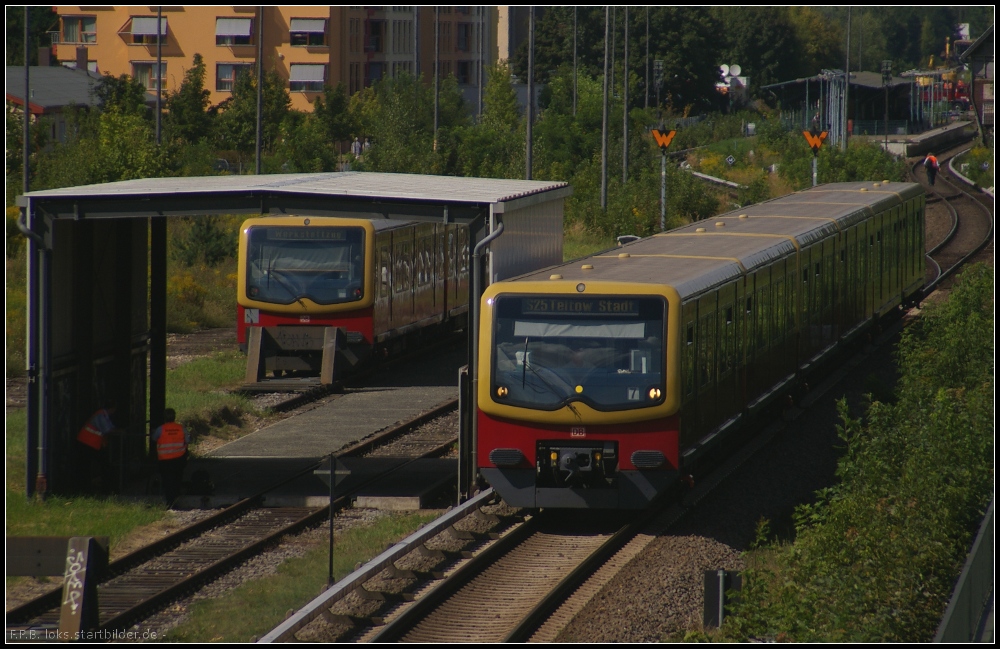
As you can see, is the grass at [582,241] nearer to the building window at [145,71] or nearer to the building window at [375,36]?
the building window at [145,71]

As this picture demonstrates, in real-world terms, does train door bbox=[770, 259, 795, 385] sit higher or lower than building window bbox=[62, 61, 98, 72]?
lower

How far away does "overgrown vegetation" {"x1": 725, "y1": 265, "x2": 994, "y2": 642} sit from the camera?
393 inches

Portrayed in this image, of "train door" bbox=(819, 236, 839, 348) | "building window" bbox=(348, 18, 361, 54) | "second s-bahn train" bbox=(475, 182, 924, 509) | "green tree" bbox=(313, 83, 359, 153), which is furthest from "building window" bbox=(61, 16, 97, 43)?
"second s-bahn train" bbox=(475, 182, 924, 509)

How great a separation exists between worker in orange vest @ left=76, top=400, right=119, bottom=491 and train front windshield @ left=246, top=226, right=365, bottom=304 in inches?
288

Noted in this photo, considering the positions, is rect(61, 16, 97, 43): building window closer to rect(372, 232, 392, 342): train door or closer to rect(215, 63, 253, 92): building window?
rect(215, 63, 253, 92): building window

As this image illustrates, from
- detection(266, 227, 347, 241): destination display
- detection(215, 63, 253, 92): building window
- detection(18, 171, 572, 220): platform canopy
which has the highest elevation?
detection(215, 63, 253, 92): building window

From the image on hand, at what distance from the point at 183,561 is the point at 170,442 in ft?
8.03

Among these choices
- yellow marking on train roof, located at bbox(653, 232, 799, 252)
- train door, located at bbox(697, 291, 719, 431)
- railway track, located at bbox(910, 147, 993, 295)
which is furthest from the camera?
railway track, located at bbox(910, 147, 993, 295)

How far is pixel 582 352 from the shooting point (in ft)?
43.1

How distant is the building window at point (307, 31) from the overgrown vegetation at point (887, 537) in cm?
6712

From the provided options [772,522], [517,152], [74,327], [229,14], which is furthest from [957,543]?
[229,14]

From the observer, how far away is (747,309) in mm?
16141

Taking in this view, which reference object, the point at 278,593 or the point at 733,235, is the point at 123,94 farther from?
the point at 278,593

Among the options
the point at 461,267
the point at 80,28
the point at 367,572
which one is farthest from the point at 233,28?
the point at 367,572
